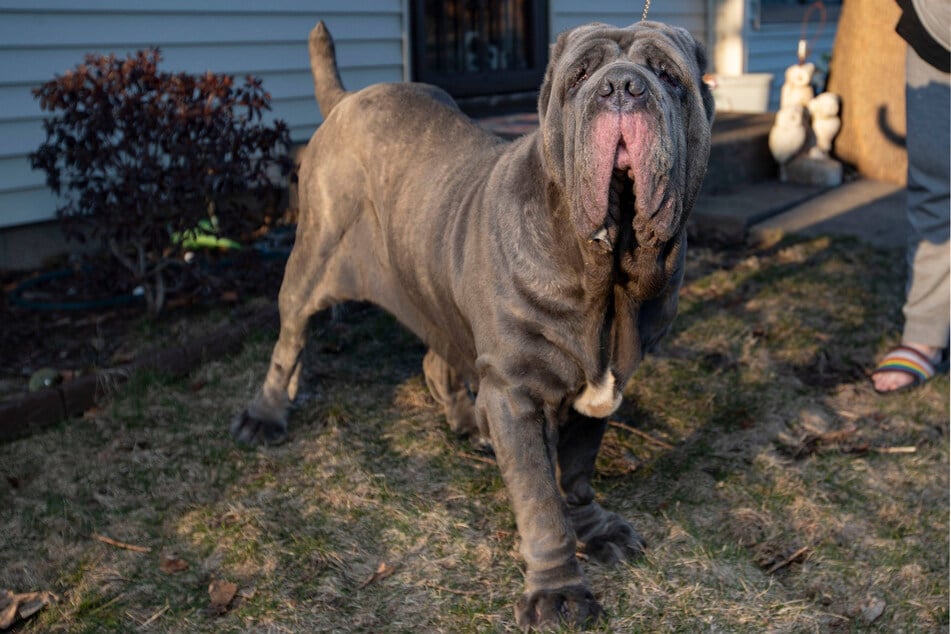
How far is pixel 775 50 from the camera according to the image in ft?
38.8

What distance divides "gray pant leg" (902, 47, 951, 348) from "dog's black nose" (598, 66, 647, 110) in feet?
8.39

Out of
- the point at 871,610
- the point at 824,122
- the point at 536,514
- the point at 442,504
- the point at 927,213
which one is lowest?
the point at 871,610

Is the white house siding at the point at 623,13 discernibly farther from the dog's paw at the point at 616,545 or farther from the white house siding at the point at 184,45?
the dog's paw at the point at 616,545

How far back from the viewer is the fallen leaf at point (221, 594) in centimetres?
293

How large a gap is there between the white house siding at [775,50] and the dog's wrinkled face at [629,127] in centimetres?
936

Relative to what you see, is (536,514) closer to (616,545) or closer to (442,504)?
(616,545)

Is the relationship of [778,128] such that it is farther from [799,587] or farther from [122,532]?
[122,532]

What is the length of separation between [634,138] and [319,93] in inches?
88.4

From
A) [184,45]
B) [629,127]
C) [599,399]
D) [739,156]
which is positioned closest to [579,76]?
[629,127]

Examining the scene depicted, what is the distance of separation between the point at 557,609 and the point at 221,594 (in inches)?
39.5

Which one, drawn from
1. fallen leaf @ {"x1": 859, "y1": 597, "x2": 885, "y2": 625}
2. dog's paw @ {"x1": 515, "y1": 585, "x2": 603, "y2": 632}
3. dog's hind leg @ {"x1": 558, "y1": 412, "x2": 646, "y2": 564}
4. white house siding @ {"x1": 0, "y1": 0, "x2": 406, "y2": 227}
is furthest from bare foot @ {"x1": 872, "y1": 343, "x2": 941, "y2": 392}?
white house siding @ {"x1": 0, "y1": 0, "x2": 406, "y2": 227}

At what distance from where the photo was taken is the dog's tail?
13.4 feet

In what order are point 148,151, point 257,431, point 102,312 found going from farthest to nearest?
point 102,312 → point 148,151 → point 257,431

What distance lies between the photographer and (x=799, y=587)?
10.1ft
